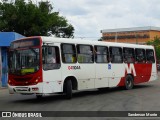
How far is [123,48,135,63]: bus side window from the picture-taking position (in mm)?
22808

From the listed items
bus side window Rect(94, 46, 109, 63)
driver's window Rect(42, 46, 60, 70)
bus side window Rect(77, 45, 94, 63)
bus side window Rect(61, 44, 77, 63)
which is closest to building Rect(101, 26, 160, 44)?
bus side window Rect(94, 46, 109, 63)

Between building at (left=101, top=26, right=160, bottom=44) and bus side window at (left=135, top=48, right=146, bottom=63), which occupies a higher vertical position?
building at (left=101, top=26, right=160, bottom=44)

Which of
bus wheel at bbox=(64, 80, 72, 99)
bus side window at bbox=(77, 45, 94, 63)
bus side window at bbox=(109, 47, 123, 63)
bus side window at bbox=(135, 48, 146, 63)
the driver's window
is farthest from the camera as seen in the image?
bus side window at bbox=(135, 48, 146, 63)

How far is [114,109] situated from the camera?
538 inches

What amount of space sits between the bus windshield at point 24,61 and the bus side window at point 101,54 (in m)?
4.53

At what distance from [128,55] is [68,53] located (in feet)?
21.1

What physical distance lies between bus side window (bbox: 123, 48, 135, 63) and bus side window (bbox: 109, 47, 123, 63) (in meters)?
0.48

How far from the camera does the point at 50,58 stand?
1658cm

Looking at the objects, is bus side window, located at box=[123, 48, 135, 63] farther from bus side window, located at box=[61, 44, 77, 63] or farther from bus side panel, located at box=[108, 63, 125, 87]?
bus side window, located at box=[61, 44, 77, 63]

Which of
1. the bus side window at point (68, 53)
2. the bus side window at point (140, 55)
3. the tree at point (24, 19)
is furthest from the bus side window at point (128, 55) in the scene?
the tree at point (24, 19)

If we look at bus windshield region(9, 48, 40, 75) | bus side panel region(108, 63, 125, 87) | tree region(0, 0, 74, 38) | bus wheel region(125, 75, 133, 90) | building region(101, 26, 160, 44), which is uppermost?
building region(101, 26, 160, 44)

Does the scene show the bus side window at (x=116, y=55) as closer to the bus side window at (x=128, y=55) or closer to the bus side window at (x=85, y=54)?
the bus side window at (x=128, y=55)

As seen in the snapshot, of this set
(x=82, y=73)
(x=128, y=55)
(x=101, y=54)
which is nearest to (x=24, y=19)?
(x=128, y=55)

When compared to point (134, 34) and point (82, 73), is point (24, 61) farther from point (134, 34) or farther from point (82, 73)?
point (134, 34)
